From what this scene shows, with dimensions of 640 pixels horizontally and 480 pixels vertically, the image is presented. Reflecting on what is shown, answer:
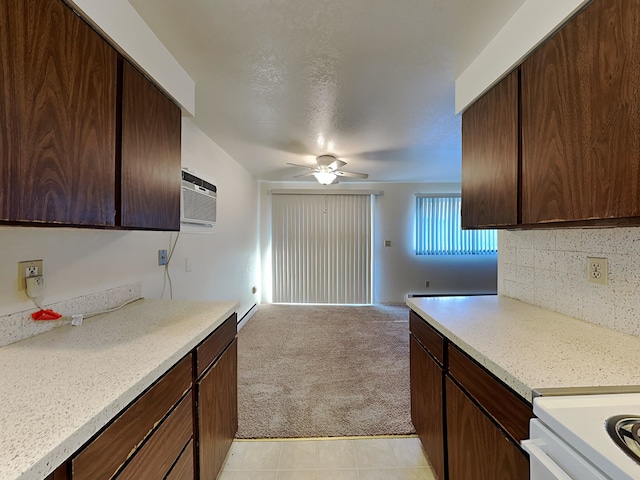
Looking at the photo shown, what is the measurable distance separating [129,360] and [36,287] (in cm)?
62

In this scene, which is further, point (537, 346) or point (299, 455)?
point (299, 455)

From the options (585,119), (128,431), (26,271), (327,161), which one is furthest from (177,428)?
(327,161)

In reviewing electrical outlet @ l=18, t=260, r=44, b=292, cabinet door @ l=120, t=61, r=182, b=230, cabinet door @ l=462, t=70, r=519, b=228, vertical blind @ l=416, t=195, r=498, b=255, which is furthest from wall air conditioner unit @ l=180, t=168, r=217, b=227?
vertical blind @ l=416, t=195, r=498, b=255

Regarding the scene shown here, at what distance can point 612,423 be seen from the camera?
0.63m

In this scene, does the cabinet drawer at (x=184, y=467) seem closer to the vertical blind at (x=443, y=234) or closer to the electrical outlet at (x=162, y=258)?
the electrical outlet at (x=162, y=258)

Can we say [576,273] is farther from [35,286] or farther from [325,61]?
[35,286]

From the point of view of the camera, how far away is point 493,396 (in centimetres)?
92

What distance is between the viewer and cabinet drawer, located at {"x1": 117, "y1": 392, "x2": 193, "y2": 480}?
2.57ft

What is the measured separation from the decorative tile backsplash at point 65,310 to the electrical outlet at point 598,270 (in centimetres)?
234

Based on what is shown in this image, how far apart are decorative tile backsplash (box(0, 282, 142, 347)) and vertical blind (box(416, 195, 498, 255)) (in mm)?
4753

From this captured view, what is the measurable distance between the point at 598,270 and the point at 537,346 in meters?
0.54

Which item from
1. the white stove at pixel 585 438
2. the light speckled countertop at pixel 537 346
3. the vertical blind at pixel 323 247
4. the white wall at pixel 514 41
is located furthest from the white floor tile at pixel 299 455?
the vertical blind at pixel 323 247

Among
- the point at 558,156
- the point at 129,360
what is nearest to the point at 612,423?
the point at 558,156

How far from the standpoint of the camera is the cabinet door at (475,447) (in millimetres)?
846
